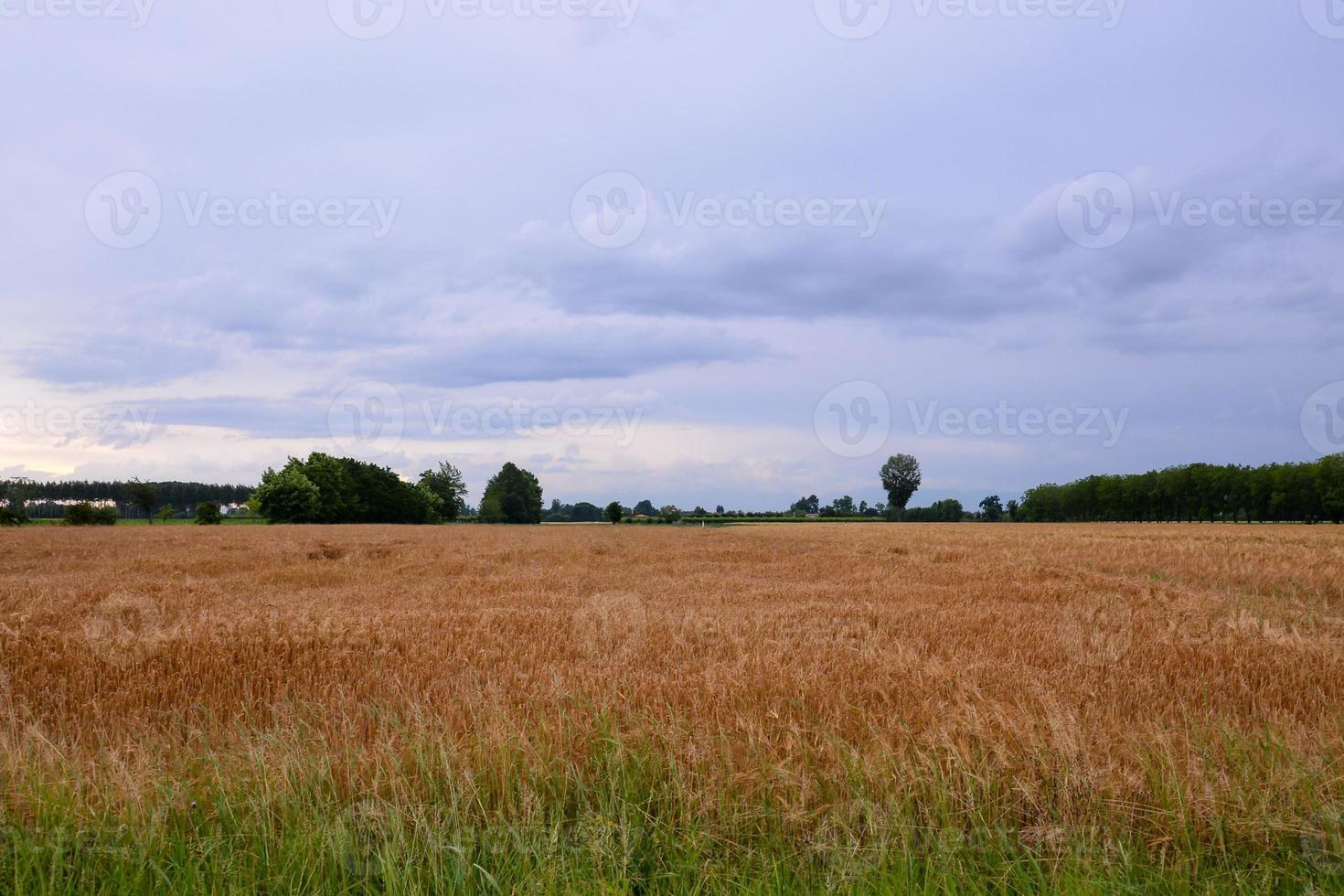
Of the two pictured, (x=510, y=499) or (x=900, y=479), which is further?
(x=900, y=479)

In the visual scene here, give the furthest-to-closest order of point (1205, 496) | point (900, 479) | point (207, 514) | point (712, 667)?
1. point (900, 479)
2. point (1205, 496)
3. point (207, 514)
4. point (712, 667)

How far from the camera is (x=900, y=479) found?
166125 millimetres

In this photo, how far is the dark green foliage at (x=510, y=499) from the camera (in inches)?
5305

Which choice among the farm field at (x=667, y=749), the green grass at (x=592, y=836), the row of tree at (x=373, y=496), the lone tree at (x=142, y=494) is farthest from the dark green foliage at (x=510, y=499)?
the green grass at (x=592, y=836)

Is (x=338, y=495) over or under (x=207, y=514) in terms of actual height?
over

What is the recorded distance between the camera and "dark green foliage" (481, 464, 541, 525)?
135m

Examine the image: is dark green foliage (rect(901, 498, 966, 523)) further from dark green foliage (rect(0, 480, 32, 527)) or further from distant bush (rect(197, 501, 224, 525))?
dark green foliage (rect(0, 480, 32, 527))

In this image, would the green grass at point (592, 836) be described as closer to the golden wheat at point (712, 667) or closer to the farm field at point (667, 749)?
the farm field at point (667, 749)

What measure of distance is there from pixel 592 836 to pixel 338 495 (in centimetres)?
10389

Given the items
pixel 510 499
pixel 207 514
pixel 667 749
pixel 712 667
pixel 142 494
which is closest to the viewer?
pixel 667 749

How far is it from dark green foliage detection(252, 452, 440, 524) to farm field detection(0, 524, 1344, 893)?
86183mm

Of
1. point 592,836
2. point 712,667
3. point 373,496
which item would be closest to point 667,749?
point 592,836

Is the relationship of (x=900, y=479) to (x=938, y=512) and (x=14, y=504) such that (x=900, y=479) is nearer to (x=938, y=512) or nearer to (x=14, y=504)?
(x=938, y=512)

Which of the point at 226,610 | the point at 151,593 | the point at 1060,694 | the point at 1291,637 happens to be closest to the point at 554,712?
the point at 1060,694
